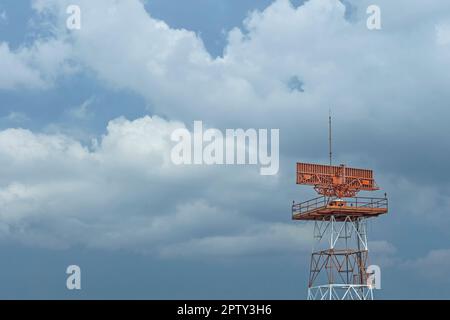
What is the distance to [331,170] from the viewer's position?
288ft
